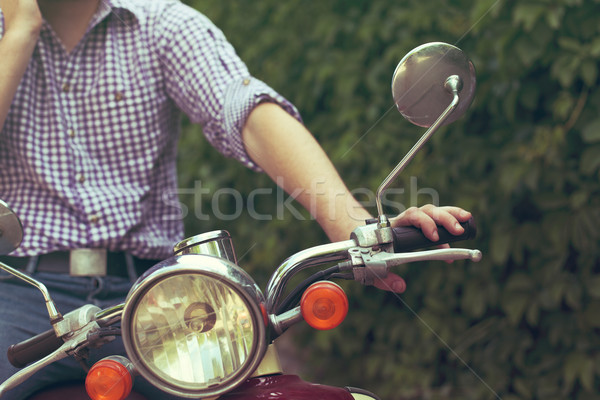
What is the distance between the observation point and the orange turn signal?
2.85 feet

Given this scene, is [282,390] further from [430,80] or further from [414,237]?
[430,80]

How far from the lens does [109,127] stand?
1.51 metres

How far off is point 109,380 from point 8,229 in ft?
0.92

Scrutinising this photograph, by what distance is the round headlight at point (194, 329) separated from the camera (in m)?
0.81

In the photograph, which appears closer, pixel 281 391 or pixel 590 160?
pixel 281 391

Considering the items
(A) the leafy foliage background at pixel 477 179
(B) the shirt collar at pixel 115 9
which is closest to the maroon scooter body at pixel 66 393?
(B) the shirt collar at pixel 115 9

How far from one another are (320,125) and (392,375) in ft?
4.00

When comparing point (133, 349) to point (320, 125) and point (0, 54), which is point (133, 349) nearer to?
point (0, 54)

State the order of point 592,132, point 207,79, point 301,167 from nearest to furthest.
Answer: point 301,167, point 207,79, point 592,132

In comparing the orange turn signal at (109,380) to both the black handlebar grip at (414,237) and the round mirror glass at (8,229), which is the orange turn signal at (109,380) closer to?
the round mirror glass at (8,229)

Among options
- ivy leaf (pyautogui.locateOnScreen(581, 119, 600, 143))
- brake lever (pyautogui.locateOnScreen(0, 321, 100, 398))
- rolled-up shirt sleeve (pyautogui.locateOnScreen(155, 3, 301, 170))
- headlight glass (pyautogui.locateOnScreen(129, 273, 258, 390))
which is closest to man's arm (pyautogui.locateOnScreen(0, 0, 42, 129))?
rolled-up shirt sleeve (pyautogui.locateOnScreen(155, 3, 301, 170))

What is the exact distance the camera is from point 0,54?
1321mm

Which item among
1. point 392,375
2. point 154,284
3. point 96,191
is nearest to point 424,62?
point 154,284

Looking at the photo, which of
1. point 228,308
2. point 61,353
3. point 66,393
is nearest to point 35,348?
point 61,353
